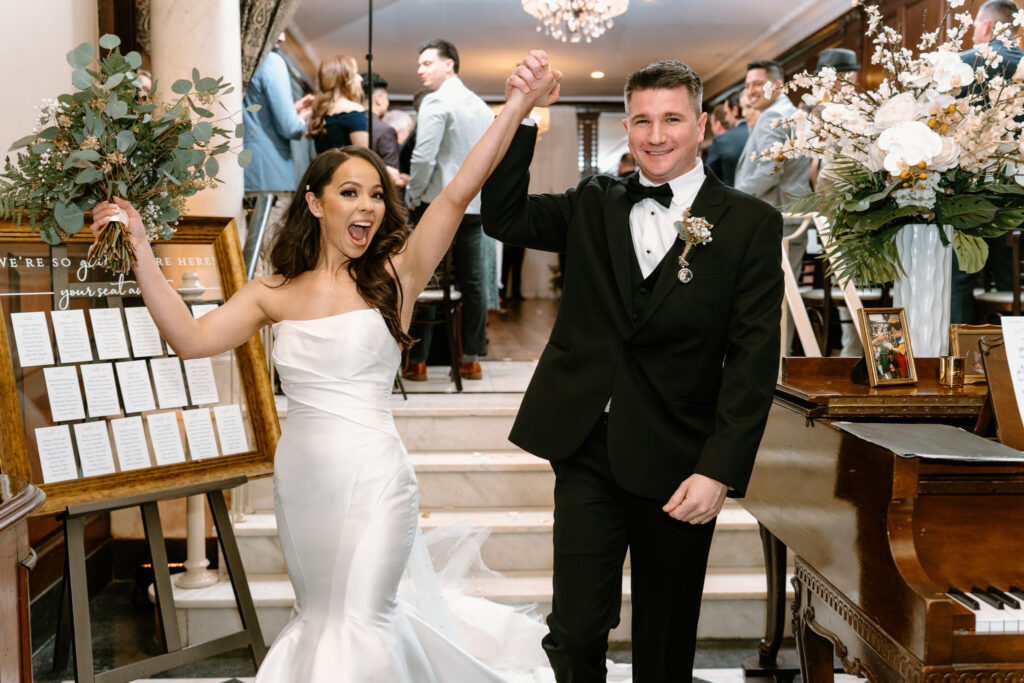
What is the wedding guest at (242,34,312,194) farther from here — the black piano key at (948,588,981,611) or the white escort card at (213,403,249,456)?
the black piano key at (948,588,981,611)

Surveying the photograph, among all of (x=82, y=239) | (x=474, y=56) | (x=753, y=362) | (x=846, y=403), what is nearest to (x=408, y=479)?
(x=753, y=362)

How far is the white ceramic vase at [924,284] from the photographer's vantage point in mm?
2518

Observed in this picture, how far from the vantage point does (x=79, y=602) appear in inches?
106

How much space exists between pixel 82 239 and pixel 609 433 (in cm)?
177

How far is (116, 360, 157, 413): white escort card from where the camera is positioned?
9.25ft

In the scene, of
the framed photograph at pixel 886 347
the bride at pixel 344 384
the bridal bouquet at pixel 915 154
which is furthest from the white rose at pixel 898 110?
the bride at pixel 344 384

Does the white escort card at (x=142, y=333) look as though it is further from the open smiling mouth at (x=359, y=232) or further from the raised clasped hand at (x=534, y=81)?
the raised clasped hand at (x=534, y=81)

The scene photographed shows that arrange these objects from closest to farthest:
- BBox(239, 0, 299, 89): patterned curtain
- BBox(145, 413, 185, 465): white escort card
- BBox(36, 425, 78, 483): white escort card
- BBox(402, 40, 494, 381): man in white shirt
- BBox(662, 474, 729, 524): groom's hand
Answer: BBox(662, 474, 729, 524): groom's hand → BBox(36, 425, 78, 483): white escort card → BBox(145, 413, 185, 465): white escort card → BBox(239, 0, 299, 89): patterned curtain → BBox(402, 40, 494, 381): man in white shirt

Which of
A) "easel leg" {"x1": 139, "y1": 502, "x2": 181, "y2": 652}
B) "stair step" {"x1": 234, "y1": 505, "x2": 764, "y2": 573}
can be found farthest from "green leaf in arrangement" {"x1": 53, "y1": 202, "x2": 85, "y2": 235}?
"stair step" {"x1": 234, "y1": 505, "x2": 764, "y2": 573}

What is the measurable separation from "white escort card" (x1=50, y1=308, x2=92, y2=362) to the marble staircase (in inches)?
51.2

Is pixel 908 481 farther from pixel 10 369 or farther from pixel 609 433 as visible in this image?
pixel 10 369

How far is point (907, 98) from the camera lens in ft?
7.64

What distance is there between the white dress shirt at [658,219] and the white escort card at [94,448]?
5.61ft

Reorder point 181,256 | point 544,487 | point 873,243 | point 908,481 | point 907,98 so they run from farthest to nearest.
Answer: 1. point 544,487
2. point 181,256
3. point 873,243
4. point 907,98
5. point 908,481
